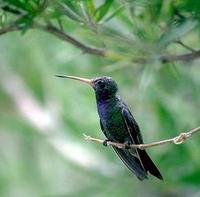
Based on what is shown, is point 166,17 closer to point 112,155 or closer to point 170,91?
point 170,91

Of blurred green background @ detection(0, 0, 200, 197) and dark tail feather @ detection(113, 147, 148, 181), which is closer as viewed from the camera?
dark tail feather @ detection(113, 147, 148, 181)

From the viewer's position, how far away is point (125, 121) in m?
1.37

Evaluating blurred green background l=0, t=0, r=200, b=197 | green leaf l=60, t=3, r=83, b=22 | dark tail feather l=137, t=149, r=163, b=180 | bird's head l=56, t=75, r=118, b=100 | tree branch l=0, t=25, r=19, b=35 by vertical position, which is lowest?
dark tail feather l=137, t=149, r=163, b=180

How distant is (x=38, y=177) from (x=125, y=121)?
2635 millimetres

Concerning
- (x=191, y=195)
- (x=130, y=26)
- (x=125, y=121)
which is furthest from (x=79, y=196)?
(x=125, y=121)

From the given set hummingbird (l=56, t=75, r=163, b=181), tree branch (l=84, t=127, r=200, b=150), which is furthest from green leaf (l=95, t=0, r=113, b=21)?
tree branch (l=84, t=127, r=200, b=150)

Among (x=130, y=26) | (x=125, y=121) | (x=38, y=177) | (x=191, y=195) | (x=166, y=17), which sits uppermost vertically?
(x=38, y=177)

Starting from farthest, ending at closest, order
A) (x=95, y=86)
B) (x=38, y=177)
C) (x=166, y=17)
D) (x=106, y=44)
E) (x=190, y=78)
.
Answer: (x=38, y=177), (x=190, y=78), (x=106, y=44), (x=166, y=17), (x=95, y=86)

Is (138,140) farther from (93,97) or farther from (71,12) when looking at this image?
(93,97)

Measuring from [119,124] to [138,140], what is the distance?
3.8 inches

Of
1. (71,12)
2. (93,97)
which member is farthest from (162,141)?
(93,97)

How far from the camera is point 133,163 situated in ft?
4.11

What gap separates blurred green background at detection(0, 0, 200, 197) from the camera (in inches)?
58.1

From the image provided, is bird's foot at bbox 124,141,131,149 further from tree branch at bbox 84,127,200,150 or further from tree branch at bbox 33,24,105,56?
tree branch at bbox 33,24,105,56
